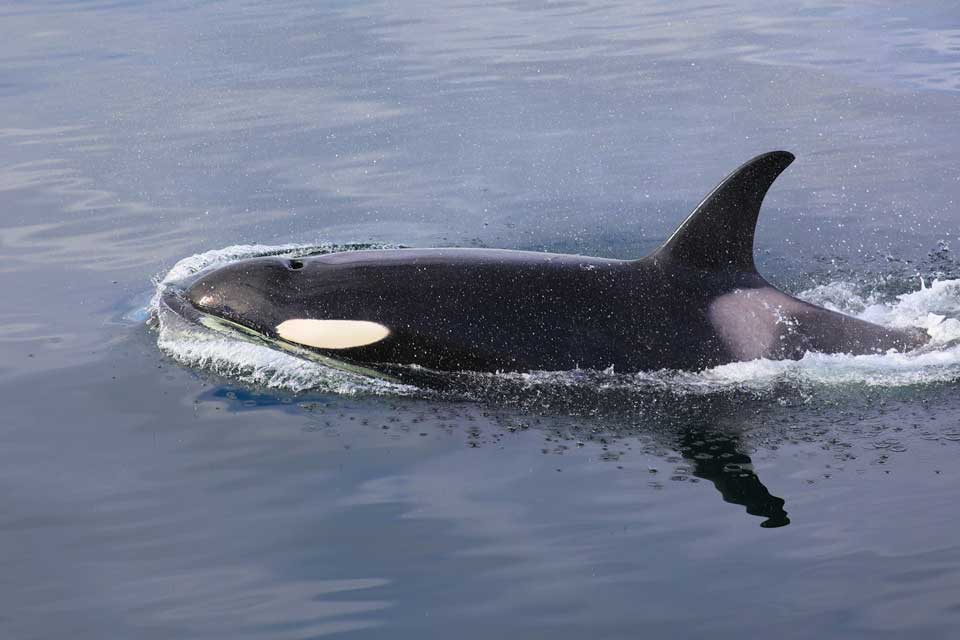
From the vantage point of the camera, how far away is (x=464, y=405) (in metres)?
8.71

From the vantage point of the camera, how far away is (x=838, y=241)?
12.5 metres

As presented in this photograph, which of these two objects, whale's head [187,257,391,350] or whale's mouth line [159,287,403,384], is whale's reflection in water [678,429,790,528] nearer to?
whale's mouth line [159,287,403,384]

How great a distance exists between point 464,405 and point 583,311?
3.74 feet

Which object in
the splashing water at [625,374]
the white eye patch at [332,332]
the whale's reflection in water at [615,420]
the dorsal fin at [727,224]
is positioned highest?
the dorsal fin at [727,224]

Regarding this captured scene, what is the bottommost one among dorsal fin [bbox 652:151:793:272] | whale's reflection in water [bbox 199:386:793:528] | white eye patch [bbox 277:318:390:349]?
whale's reflection in water [bbox 199:386:793:528]

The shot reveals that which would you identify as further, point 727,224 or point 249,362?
point 249,362

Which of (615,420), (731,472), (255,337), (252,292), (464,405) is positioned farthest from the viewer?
(252,292)

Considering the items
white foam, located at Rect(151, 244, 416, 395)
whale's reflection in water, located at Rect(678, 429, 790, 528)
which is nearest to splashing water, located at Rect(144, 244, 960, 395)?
white foam, located at Rect(151, 244, 416, 395)

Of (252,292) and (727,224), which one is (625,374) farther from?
(252,292)

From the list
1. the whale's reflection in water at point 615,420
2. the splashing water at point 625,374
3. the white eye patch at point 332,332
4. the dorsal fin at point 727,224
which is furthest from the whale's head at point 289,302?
the dorsal fin at point 727,224

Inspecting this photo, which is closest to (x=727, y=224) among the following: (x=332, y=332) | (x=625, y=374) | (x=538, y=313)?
(x=625, y=374)

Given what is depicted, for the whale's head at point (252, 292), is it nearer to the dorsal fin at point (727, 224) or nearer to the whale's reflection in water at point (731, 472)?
the dorsal fin at point (727, 224)

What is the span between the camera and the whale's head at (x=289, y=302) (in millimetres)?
9352

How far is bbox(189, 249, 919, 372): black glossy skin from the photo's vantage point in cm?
906
